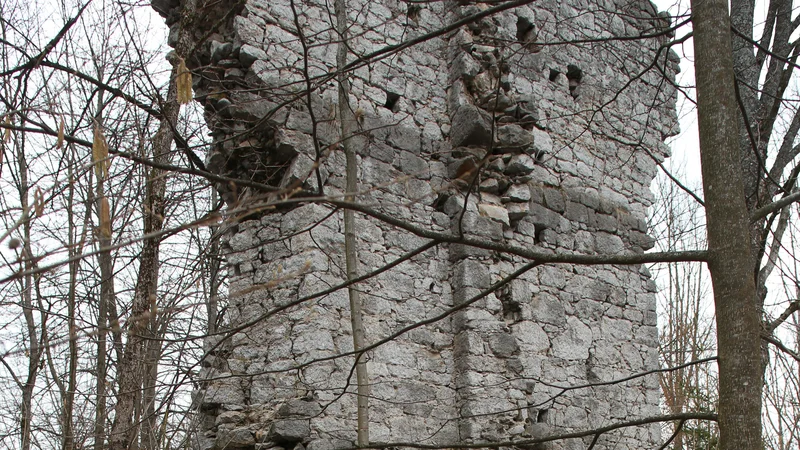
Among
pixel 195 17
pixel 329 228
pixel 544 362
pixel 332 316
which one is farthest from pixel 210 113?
pixel 544 362

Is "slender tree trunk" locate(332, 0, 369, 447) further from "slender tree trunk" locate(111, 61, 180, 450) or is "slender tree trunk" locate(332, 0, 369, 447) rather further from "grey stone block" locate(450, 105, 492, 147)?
"slender tree trunk" locate(111, 61, 180, 450)

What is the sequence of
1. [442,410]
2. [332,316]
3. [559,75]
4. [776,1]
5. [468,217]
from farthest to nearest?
[559,75] → [776,1] → [468,217] → [442,410] → [332,316]

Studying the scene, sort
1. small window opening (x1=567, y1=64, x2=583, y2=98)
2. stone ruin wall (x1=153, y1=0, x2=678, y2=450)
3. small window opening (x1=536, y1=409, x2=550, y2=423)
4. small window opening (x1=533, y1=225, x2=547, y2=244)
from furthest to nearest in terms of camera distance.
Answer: small window opening (x1=567, y1=64, x2=583, y2=98)
small window opening (x1=533, y1=225, x2=547, y2=244)
small window opening (x1=536, y1=409, x2=550, y2=423)
stone ruin wall (x1=153, y1=0, x2=678, y2=450)

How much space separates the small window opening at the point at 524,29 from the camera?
23.5 ft

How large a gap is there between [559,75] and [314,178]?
3108 mm

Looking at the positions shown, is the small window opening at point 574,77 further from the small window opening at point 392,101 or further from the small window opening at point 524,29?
the small window opening at point 392,101

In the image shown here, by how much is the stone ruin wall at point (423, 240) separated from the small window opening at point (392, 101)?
31 mm

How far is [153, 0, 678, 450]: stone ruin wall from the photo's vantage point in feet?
17.7

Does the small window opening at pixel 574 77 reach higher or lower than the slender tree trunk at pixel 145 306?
higher

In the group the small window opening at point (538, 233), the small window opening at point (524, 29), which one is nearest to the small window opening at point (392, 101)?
the small window opening at point (524, 29)

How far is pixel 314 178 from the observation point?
5.61 metres

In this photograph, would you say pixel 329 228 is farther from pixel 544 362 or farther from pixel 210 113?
pixel 544 362

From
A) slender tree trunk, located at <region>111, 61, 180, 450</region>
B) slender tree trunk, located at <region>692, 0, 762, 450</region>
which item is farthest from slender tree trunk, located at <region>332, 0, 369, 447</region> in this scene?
slender tree trunk, located at <region>692, 0, 762, 450</region>

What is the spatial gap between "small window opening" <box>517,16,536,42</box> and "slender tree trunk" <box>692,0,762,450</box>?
3.50 metres
